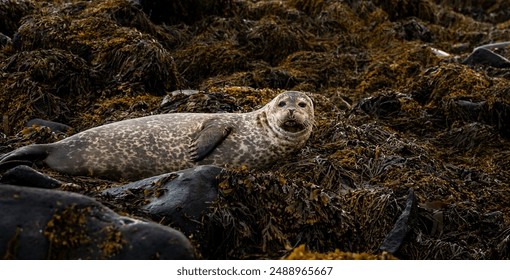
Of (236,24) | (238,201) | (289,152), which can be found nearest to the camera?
(238,201)

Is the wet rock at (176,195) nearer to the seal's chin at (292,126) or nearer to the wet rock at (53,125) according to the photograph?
the seal's chin at (292,126)

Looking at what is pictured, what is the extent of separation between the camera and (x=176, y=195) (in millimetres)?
4895

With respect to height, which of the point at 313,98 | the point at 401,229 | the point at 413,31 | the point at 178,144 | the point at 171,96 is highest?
the point at 178,144

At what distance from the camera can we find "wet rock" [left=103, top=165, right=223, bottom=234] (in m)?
4.80

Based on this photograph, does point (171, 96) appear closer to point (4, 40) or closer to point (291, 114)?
point (291, 114)

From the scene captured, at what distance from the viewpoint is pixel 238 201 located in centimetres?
508

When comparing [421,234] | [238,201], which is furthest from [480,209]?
[238,201]

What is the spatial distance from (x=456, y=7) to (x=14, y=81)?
8.74m

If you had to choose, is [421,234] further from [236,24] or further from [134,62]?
[236,24]

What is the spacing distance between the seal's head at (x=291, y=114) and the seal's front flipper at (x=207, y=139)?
1.16ft

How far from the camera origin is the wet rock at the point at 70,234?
4.05m

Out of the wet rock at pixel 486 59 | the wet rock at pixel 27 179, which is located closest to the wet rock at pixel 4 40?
the wet rock at pixel 27 179

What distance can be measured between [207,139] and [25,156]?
1241 millimetres

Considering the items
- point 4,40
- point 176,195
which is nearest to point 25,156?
point 176,195
